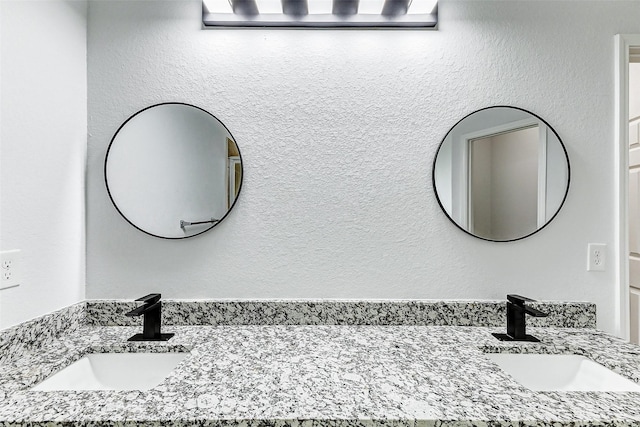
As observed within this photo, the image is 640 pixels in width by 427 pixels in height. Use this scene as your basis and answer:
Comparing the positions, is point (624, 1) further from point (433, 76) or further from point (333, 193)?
point (333, 193)

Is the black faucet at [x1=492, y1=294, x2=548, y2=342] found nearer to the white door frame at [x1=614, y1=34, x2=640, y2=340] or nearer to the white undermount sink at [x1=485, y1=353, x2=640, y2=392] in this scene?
the white undermount sink at [x1=485, y1=353, x2=640, y2=392]

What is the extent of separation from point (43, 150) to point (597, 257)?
6.94 feet

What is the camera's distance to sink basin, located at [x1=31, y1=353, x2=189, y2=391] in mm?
1177

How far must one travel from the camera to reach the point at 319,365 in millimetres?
1045

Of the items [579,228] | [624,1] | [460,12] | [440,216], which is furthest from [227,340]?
[624,1]

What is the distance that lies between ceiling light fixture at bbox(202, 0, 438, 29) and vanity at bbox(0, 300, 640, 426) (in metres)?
1.12

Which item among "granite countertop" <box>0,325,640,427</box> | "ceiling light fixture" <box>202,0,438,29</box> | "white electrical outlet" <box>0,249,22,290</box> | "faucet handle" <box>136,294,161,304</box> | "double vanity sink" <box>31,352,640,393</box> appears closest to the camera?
"granite countertop" <box>0,325,640,427</box>

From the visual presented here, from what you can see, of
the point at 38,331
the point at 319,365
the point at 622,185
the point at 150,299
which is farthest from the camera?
the point at 622,185

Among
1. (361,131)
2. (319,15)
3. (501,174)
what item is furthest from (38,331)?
(501,174)

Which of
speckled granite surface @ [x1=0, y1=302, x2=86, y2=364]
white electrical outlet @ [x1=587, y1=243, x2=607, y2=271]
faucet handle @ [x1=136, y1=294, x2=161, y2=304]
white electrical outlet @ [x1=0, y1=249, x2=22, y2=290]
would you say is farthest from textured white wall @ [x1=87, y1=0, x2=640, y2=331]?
white electrical outlet @ [x1=0, y1=249, x2=22, y2=290]

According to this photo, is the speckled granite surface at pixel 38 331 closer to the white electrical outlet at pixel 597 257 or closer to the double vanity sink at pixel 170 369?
the double vanity sink at pixel 170 369

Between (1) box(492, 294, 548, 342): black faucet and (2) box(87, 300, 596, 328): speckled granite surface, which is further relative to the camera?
(2) box(87, 300, 596, 328): speckled granite surface

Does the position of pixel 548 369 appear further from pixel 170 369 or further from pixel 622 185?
pixel 170 369

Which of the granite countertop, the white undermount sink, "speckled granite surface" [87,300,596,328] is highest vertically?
"speckled granite surface" [87,300,596,328]
